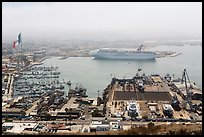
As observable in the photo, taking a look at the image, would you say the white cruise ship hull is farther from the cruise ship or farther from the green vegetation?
the green vegetation

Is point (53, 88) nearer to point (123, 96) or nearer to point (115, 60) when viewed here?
point (123, 96)

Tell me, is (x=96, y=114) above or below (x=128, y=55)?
below

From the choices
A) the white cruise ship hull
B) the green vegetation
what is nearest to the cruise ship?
the white cruise ship hull

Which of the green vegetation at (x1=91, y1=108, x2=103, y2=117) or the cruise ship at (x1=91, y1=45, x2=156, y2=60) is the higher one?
the cruise ship at (x1=91, y1=45, x2=156, y2=60)

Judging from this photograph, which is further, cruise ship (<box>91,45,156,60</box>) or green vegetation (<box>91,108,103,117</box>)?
cruise ship (<box>91,45,156,60</box>)

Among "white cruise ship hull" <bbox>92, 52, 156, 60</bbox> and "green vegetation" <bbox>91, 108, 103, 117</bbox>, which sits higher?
"white cruise ship hull" <bbox>92, 52, 156, 60</bbox>

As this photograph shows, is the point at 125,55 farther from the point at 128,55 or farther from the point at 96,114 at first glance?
the point at 96,114

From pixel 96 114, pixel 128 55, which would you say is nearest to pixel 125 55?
pixel 128 55

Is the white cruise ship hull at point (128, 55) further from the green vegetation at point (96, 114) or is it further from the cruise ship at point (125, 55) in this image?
the green vegetation at point (96, 114)

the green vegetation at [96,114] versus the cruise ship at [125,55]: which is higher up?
the cruise ship at [125,55]

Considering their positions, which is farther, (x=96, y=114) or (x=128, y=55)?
(x=128, y=55)

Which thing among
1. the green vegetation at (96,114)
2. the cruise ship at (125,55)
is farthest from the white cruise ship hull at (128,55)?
the green vegetation at (96,114)
